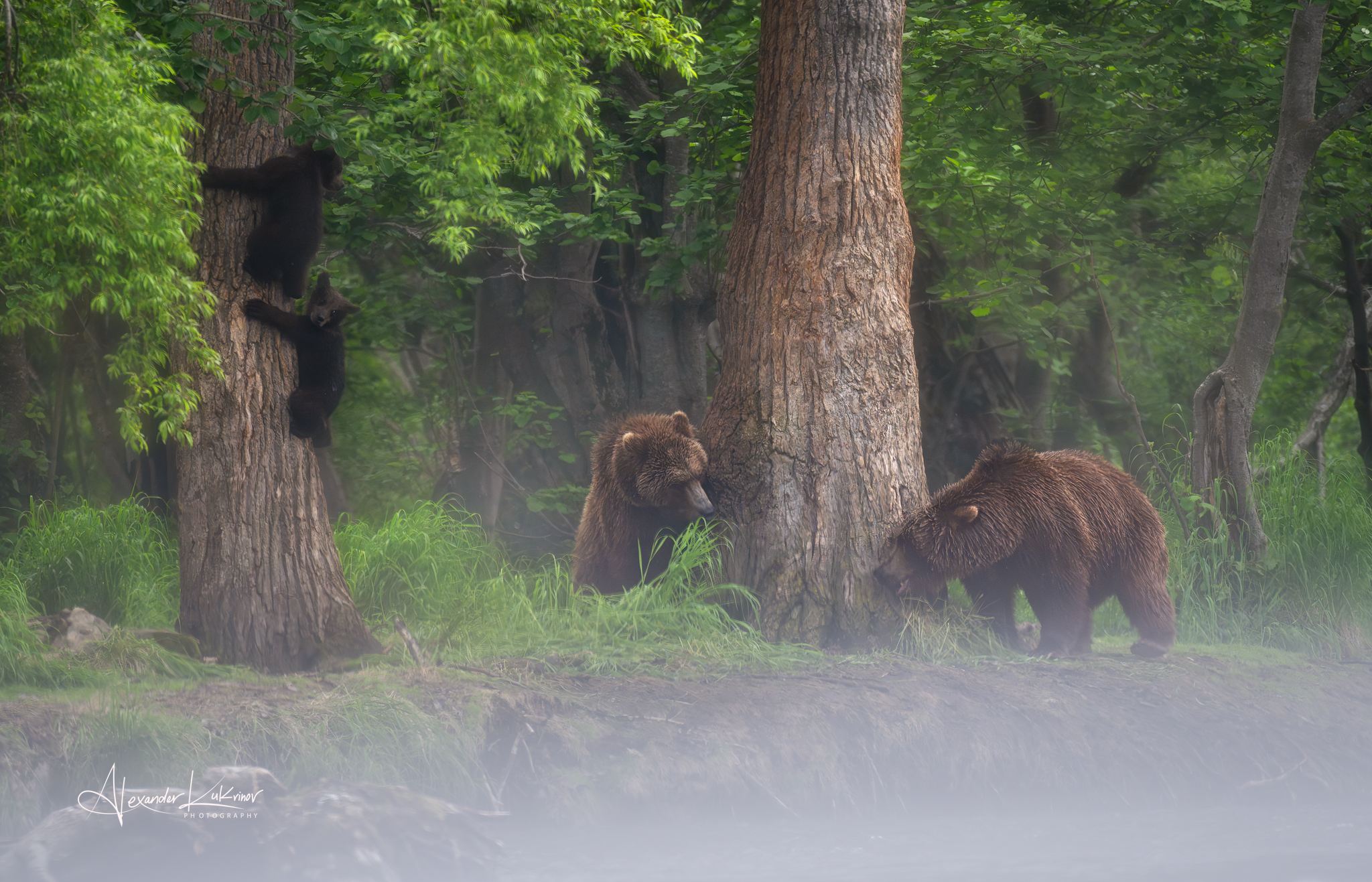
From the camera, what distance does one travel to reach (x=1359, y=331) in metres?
9.98

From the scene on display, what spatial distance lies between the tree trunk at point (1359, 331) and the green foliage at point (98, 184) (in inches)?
380

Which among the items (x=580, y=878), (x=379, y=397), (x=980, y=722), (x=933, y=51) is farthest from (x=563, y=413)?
(x=580, y=878)

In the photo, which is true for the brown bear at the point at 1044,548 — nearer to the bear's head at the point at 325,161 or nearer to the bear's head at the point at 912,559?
the bear's head at the point at 912,559

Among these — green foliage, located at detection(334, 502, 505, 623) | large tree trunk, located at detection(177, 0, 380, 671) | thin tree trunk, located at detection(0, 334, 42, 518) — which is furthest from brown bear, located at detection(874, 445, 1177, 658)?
thin tree trunk, located at detection(0, 334, 42, 518)

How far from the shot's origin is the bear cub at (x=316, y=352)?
229 inches

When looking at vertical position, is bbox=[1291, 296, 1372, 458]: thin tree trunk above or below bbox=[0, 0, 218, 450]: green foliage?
below

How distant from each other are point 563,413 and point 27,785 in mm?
7232

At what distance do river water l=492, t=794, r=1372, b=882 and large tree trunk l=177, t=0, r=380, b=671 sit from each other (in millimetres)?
1808

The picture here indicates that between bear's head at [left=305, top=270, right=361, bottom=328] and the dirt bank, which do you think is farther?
bear's head at [left=305, top=270, right=361, bottom=328]

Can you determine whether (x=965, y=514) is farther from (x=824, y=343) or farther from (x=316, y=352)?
(x=316, y=352)

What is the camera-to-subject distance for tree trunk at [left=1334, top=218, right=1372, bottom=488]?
32.6ft

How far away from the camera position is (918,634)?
6344mm

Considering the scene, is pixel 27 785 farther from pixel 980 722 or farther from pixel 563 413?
pixel 563 413

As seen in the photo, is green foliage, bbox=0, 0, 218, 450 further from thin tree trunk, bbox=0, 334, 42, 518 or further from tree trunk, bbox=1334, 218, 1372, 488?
tree trunk, bbox=1334, 218, 1372, 488
